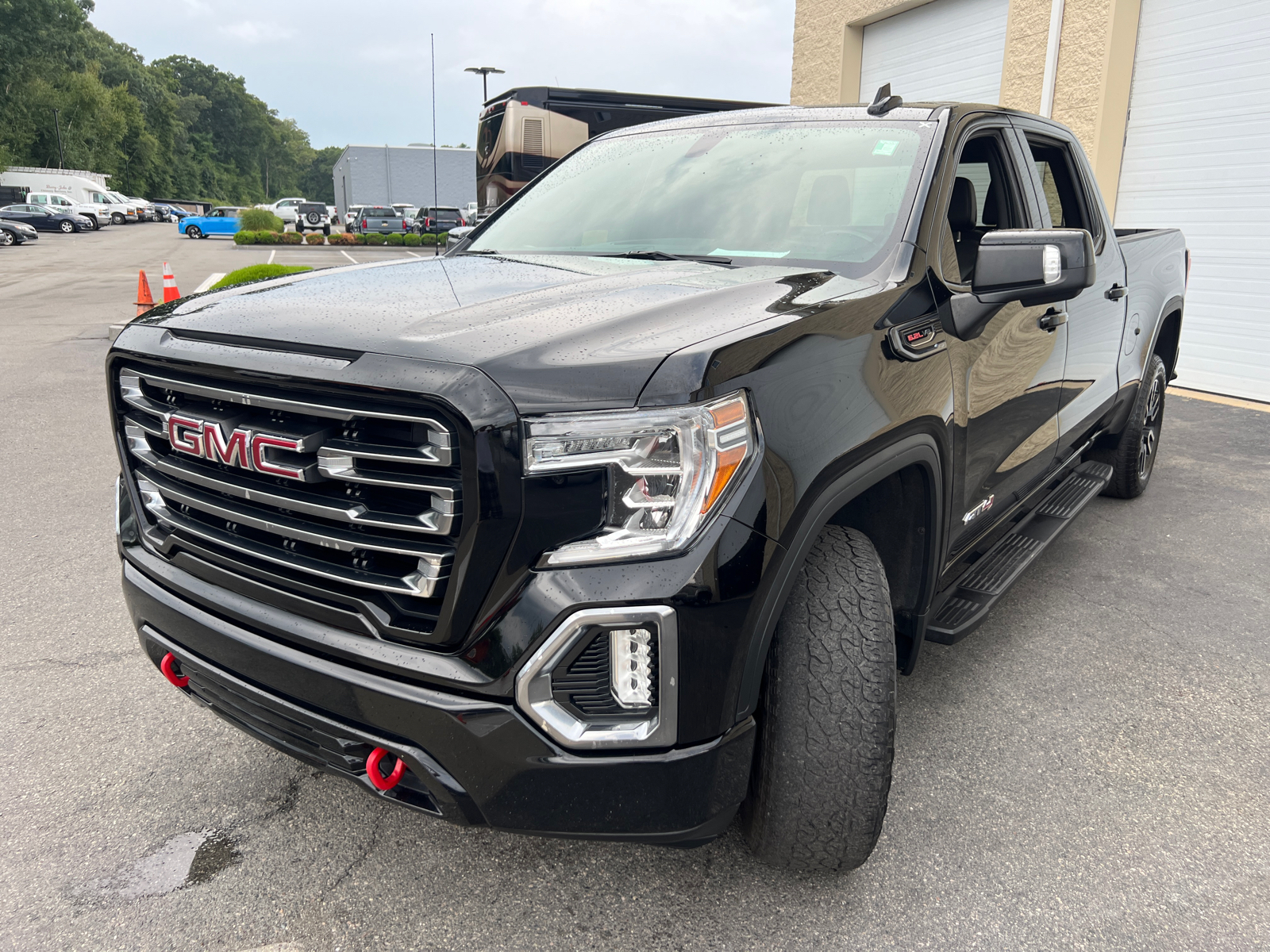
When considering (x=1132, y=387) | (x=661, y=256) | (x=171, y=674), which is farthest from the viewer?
(x=1132, y=387)

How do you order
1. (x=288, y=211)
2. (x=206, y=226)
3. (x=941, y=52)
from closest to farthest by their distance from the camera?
(x=941, y=52) → (x=206, y=226) → (x=288, y=211)

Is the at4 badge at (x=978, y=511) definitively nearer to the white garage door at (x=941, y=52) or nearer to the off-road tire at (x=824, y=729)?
the off-road tire at (x=824, y=729)

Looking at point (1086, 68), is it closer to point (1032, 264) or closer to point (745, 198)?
point (745, 198)

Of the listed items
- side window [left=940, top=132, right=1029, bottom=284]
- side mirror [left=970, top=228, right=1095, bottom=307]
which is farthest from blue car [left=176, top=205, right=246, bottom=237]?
side mirror [left=970, top=228, right=1095, bottom=307]

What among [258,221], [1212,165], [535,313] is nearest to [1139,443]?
[535,313]

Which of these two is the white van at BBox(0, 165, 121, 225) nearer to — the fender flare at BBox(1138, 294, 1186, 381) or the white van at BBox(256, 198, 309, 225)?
the white van at BBox(256, 198, 309, 225)

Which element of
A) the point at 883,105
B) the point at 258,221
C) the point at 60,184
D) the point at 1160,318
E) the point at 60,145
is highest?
the point at 60,145

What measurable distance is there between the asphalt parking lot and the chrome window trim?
0.60 meters

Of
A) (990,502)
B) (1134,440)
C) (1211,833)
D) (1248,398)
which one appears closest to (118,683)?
(990,502)

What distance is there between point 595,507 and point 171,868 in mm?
1416

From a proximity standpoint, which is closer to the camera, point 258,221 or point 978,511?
point 978,511

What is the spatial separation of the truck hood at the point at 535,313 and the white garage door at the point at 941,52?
9.86 metres

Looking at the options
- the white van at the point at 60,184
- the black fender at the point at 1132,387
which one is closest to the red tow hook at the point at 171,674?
the black fender at the point at 1132,387

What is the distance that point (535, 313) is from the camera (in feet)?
6.03
